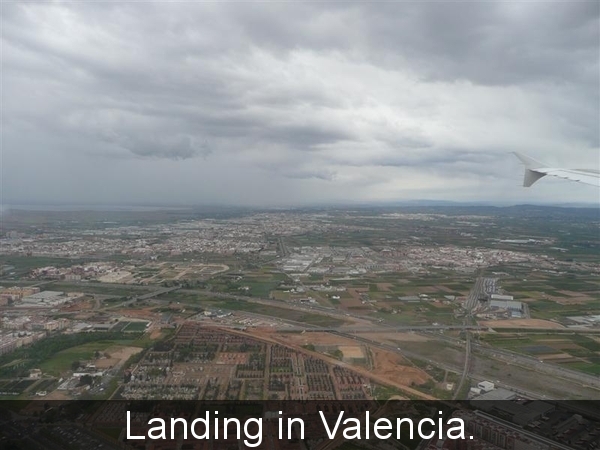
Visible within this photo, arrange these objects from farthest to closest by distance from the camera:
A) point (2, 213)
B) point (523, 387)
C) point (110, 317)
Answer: point (2, 213) < point (110, 317) < point (523, 387)

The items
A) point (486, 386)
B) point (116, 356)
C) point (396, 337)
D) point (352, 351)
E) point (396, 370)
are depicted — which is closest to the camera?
point (486, 386)

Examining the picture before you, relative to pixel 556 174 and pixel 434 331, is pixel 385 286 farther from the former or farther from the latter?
pixel 556 174

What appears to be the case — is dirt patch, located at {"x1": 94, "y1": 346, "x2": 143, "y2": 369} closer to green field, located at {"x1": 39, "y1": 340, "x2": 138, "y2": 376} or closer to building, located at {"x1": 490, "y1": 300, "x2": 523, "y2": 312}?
green field, located at {"x1": 39, "y1": 340, "x2": 138, "y2": 376}

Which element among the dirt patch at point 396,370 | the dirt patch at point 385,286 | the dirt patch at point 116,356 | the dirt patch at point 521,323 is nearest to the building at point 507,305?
the dirt patch at point 521,323

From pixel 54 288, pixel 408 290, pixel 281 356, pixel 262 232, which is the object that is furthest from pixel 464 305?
pixel 262 232

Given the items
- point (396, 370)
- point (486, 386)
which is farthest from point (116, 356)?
point (486, 386)

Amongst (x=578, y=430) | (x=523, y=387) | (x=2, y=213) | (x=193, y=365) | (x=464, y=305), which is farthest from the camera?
(x=2, y=213)

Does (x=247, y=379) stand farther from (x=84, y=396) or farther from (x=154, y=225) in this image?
(x=154, y=225)

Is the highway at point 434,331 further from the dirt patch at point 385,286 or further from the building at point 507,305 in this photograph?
the dirt patch at point 385,286

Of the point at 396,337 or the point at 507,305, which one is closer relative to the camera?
the point at 396,337
